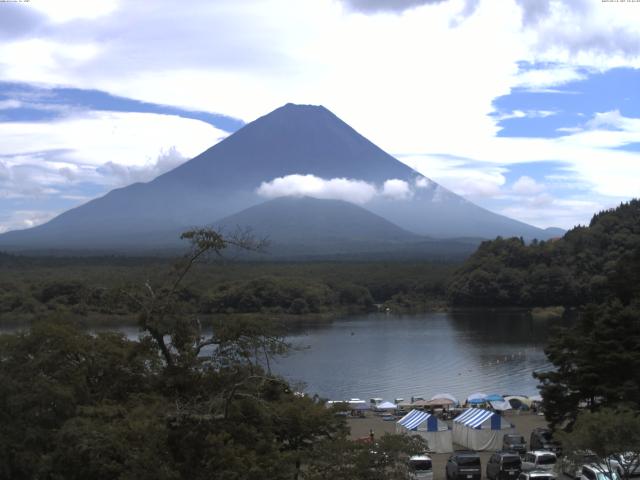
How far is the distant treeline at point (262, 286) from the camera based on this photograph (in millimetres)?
42097

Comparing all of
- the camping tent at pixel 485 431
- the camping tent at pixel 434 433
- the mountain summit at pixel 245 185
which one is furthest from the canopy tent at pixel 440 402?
the mountain summit at pixel 245 185

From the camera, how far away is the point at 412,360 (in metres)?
28.5

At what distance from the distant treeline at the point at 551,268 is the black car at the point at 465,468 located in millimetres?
35966

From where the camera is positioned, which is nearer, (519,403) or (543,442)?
(543,442)

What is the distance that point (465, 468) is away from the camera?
1041 centimetres

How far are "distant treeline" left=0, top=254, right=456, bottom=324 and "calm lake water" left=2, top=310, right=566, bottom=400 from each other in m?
5.71

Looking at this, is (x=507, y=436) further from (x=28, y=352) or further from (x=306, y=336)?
(x=306, y=336)

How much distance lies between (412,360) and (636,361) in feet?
56.2

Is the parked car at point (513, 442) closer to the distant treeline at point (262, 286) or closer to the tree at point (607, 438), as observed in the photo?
the tree at point (607, 438)

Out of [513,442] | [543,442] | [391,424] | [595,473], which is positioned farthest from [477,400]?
[595,473]

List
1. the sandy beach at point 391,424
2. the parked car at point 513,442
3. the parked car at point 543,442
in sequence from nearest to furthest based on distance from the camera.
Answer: the parked car at point 543,442 → the parked car at point 513,442 → the sandy beach at point 391,424

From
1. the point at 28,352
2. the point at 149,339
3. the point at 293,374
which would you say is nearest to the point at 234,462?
the point at 149,339

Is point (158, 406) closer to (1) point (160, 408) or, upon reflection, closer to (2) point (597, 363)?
(1) point (160, 408)

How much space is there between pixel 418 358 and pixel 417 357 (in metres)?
0.20
